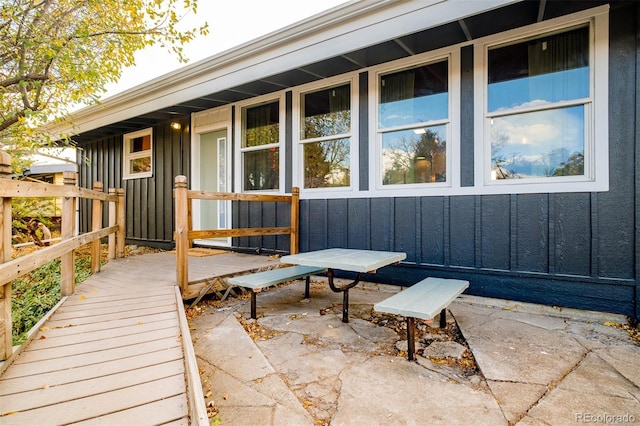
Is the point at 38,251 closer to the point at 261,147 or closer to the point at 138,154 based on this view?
the point at 261,147

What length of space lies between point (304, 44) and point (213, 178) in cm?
324

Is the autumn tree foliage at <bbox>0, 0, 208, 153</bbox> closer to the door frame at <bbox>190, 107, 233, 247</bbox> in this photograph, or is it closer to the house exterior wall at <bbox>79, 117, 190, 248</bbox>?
the door frame at <bbox>190, 107, 233, 247</bbox>

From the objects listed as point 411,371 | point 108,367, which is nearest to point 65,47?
point 108,367

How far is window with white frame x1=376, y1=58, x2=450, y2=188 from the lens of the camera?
12.0 feet

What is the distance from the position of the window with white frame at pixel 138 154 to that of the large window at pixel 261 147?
9.22 ft

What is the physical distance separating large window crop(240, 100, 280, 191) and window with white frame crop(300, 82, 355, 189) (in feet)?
1.80

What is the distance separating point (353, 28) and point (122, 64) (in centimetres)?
478

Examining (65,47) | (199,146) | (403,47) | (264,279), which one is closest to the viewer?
(264,279)

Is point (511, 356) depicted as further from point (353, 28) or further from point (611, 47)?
point (353, 28)

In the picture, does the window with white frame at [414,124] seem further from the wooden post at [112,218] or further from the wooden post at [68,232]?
the wooden post at [112,218]

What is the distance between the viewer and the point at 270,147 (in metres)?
5.14

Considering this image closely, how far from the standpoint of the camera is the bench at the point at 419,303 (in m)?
2.05

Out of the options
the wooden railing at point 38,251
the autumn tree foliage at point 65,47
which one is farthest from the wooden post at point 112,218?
the autumn tree foliage at point 65,47

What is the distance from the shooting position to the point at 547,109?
Result: 3123 millimetres
